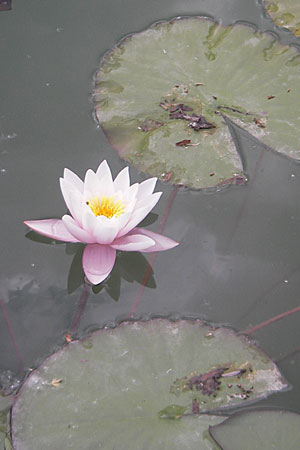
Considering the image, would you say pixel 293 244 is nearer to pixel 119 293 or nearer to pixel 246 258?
pixel 246 258

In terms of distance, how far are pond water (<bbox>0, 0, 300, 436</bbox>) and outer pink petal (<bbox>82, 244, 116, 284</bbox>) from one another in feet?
0.39

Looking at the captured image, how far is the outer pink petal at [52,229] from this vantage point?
7.47 ft

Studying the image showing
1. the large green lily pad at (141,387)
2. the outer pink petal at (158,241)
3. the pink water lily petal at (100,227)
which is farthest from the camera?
the outer pink petal at (158,241)

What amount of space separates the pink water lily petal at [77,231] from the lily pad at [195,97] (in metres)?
0.59

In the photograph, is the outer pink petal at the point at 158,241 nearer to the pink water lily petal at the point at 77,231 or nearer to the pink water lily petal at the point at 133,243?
the pink water lily petal at the point at 133,243

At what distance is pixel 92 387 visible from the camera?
193cm

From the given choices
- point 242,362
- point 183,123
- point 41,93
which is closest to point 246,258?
point 242,362

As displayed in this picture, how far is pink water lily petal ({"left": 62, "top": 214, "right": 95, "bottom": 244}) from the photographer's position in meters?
2.16

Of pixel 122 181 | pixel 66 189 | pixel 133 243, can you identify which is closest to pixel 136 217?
pixel 133 243

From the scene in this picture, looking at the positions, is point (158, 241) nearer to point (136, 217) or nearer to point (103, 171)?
point (136, 217)

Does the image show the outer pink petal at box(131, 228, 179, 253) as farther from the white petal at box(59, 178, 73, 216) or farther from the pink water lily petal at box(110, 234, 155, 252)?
the white petal at box(59, 178, 73, 216)

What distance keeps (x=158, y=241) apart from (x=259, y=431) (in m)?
0.91

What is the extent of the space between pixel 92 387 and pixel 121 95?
5.54ft

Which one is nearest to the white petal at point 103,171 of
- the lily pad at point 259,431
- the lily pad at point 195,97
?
the lily pad at point 195,97
